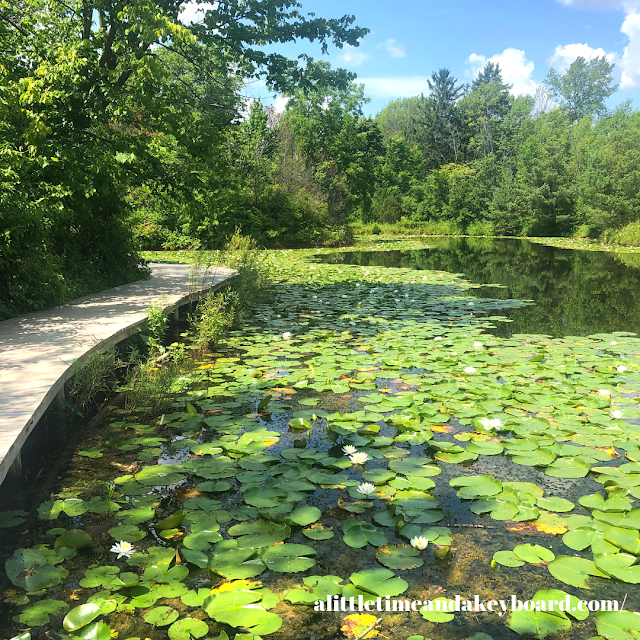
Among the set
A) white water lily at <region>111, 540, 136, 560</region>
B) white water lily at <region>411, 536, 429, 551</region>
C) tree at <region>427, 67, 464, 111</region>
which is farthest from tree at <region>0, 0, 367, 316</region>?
tree at <region>427, 67, 464, 111</region>

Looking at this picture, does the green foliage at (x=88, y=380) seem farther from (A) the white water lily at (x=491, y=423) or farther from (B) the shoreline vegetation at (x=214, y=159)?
(A) the white water lily at (x=491, y=423)

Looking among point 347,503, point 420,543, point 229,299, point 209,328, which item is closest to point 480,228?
point 229,299

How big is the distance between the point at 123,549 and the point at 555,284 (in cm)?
994

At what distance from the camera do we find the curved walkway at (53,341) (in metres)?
2.49

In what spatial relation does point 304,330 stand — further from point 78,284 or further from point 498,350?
point 78,284

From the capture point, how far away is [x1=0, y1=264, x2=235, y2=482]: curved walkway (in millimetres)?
2492

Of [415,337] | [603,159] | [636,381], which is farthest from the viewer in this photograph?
[603,159]

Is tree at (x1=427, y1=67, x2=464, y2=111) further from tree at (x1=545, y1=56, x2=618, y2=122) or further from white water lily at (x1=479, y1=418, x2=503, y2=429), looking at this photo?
white water lily at (x1=479, y1=418, x2=503, y2=429)

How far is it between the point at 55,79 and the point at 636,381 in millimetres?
6419

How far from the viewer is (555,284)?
10195 mm

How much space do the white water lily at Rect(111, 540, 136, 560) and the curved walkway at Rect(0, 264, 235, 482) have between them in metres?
0.49

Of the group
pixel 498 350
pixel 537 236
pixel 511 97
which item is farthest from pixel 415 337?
pixel 511 97

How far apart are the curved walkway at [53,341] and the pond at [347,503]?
0.39m

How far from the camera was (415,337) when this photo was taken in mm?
5586
